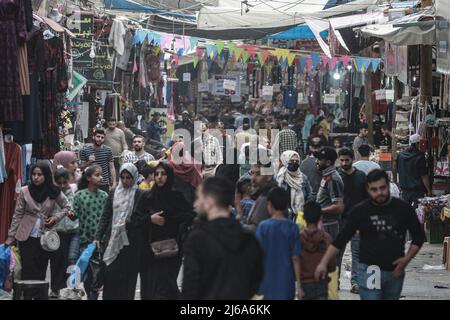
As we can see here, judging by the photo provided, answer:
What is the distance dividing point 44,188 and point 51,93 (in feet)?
8.86

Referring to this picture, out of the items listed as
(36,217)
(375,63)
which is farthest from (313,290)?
(375,63)

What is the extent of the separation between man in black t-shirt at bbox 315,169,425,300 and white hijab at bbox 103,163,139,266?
8.47 feet

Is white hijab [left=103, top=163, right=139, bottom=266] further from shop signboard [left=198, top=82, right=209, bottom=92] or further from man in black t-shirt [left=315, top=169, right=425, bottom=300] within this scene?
shop signboard [left=198, top=82, right=209, bottom=92]

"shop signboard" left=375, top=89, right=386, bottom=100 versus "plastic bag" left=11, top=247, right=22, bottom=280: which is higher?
"shop signboard" left=375, top=89, right=386, bottom=100

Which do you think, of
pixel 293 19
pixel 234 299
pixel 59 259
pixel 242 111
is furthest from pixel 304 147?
pixel 234 299

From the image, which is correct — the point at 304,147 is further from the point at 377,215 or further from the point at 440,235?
the point at 377,215

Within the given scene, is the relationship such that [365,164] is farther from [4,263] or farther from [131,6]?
[131,6]

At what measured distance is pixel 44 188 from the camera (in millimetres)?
11500

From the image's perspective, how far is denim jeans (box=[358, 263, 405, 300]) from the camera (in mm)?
8812

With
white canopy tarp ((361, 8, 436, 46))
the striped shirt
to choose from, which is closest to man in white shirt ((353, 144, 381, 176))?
white canopy tarp ((361, 8, 436, 46))

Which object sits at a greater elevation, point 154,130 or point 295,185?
point 295,185

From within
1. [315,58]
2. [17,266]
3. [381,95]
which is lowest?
[17,266]

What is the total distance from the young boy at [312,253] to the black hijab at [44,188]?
132 inches

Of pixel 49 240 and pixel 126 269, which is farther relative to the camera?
pixel 49 240
